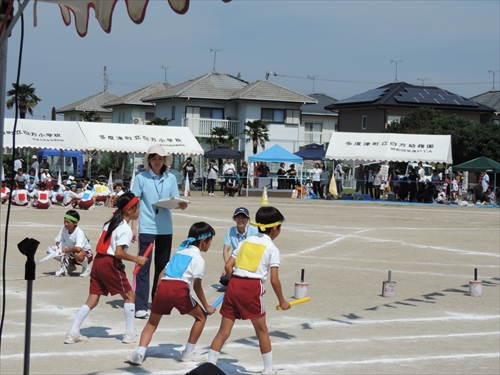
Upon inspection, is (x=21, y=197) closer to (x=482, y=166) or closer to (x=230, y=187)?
(x=230, y=187)

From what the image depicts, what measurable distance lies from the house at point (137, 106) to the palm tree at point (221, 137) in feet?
41.5

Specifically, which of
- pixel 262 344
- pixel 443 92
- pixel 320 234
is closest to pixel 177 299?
pixel 262 344

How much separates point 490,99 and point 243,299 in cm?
7263

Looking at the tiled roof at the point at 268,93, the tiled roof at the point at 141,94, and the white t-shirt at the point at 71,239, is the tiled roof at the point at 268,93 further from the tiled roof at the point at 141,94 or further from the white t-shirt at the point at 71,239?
the white t-shirt at the point at 71,239

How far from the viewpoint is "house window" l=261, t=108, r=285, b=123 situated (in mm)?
60906

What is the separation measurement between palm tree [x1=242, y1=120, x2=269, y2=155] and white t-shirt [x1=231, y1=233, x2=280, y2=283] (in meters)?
50.0

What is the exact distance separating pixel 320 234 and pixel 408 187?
18.6 metres

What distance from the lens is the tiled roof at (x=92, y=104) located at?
8125 cm

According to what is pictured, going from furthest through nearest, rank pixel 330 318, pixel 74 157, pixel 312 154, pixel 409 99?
1. pixel 409 99
2. pixel 74 157
3. pixel 312 154
4. pixel 330 318

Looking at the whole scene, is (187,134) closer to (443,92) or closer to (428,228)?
(428,228)

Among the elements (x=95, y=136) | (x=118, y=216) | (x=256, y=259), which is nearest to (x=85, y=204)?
(x=95, y=136)

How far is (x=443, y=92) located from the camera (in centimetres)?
6631

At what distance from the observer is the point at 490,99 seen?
245ft

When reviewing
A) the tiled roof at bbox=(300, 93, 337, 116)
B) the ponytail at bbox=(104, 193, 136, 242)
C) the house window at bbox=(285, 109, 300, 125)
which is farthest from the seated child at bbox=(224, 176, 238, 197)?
the tiled roof at bbox=(300, 93, 337, 116)
